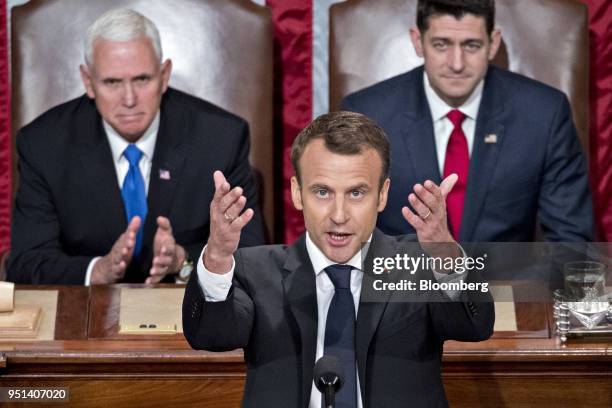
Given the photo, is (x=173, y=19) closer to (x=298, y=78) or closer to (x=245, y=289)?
(x=298, y=78)

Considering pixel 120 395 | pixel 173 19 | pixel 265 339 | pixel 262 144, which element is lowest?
pixel 120 395

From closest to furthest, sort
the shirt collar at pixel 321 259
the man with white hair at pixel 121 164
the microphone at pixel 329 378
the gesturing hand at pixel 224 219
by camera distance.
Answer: the microphone at pixel 329 378, the gesturing hand at pixel 224 219, the shirt collar at pixel 321 259, the man with white hair at pixel 121 164

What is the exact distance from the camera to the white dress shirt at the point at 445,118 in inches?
149

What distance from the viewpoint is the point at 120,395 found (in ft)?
9.36

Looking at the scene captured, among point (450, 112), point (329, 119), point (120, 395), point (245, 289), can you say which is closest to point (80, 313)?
point (120, 395)

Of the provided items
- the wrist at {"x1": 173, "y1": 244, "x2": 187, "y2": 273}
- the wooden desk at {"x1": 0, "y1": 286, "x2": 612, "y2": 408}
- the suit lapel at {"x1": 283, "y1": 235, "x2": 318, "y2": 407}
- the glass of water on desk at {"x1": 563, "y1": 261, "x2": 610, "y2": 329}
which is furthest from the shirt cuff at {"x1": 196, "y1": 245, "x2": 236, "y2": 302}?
the wrist at {"x1": 173, "y1": 244, "x2": 187, "y2": 273}

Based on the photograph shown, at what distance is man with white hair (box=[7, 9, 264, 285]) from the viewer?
3697 mm

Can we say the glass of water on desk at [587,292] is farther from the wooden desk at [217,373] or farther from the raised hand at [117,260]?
the raised hand at [117,260]

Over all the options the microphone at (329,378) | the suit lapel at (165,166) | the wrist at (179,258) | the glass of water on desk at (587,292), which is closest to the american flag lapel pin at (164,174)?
the suit lapel at (165,166)


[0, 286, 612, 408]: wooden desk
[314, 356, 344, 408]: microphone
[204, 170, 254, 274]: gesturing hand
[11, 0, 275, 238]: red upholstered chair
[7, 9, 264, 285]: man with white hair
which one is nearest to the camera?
[314, 356, 344, 408]: microphone

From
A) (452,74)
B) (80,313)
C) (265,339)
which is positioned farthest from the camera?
(452,74)

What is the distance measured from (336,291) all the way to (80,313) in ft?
3.05

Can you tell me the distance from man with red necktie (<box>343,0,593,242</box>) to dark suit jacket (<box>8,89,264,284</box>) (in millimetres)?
498

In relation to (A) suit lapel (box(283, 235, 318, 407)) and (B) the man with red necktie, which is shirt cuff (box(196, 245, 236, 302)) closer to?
(A) suit lapel (box(283, 235, 318, 407))
